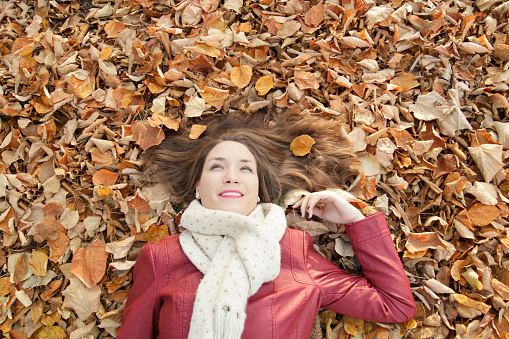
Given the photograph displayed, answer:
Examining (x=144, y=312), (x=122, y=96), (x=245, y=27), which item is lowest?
(x=144, y=312)

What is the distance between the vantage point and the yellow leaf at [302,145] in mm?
2287

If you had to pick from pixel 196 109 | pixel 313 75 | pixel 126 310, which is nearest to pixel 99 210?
pixel 126 310

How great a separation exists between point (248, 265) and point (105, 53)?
6.01ft

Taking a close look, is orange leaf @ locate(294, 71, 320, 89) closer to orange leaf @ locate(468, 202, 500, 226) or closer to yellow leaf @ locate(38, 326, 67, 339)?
orange leaf @ locate(468, 202, 500, 226)

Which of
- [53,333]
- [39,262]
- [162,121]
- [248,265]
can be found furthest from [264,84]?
[53,333]

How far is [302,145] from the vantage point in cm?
233

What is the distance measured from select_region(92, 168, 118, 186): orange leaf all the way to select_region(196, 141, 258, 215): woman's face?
62 centimetres

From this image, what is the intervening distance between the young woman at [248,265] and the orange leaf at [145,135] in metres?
0.27

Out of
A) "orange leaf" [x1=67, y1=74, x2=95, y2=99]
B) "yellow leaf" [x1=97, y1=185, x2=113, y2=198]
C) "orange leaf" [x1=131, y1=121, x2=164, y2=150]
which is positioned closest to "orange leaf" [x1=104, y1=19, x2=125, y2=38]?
"orange leaf" [x1=67, y1=74, x2=95, y2=99]

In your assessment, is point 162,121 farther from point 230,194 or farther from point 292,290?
point 292,290

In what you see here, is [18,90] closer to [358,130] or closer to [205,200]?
[205,200]

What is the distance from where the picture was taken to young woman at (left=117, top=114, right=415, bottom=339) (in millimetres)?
1728

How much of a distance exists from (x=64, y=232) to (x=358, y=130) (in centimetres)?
203

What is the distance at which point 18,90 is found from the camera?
2490 mm
